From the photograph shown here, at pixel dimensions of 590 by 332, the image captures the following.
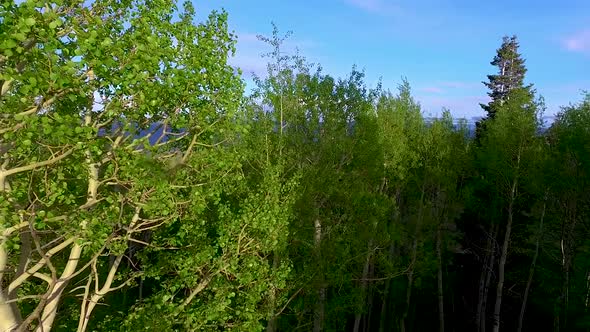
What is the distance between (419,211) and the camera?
33.5 meters

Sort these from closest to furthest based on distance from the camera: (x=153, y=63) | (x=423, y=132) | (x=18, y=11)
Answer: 1. (x=18, y=11)
2. (x=153, y=63)
3. (x=423, y=132)

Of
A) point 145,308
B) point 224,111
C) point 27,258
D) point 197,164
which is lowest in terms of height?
point 145,308

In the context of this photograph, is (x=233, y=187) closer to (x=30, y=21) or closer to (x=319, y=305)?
(x=30, y=21)

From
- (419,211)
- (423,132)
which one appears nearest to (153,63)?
(419,211)

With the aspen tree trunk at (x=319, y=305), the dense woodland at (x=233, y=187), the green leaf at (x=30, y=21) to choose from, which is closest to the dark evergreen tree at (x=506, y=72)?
the dense woodland at (x=233, y=187)

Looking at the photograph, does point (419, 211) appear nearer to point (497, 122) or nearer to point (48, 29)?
point (497, 122)

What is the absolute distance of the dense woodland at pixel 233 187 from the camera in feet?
24.9

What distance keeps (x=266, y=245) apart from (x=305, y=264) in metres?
7.97

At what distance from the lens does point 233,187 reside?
13.6 meters

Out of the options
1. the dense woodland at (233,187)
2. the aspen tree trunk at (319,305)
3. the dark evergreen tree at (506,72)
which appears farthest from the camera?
the dark evergreen tree at (506,72)

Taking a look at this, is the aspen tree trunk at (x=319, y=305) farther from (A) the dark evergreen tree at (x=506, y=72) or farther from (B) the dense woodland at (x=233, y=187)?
(A) the dark evergreen tree at (x=506, y=72)

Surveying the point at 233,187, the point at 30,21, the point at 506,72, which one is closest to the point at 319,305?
the point at 233,187

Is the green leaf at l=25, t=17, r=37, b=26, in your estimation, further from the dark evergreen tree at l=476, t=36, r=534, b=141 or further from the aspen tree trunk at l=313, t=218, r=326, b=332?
the dark evergreen tree at l=476, t=36, r=534, b=141

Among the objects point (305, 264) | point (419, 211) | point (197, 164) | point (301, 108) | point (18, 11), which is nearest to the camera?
point (18, 11)
